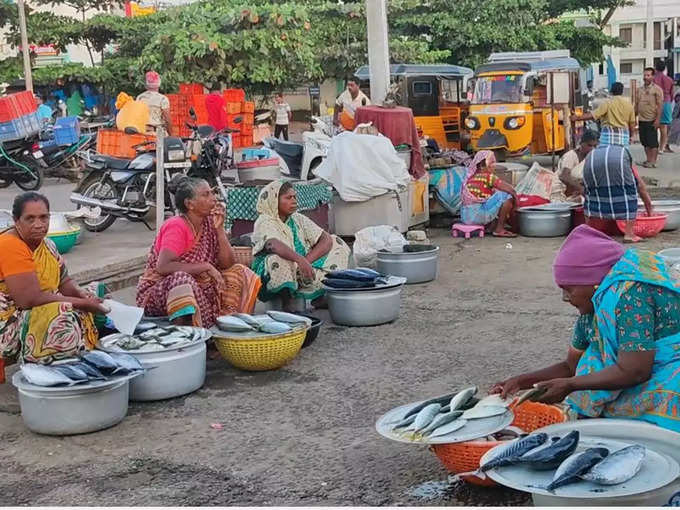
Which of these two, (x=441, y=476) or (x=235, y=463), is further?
(x=235, y=463)

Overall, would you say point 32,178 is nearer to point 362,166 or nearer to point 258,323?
point 362,166

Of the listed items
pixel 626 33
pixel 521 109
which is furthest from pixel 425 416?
pixel 626 33

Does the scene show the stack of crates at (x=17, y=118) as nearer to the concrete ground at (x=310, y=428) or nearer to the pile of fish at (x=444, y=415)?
the concrete ground at (x=310, y=428)

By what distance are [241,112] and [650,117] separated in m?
10.9

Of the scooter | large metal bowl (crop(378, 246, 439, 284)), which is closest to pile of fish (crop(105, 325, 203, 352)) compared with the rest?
large metal bowl (crop(378, 246, 439, 284))

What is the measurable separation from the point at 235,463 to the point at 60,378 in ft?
3.32

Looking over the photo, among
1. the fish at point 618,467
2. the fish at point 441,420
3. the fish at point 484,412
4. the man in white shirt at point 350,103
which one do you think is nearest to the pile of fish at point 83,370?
the fish at point 441,420

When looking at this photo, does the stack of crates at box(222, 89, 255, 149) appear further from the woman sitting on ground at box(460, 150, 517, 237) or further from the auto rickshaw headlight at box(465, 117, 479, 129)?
the woman sitting on ground at box(460, 150, 517, 237)

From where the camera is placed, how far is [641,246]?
9609 millimetres

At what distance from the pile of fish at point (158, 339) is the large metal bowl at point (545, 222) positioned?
618 centimetres

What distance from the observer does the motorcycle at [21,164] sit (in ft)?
44.3

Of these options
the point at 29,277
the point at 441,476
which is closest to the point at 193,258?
the point at 29,277

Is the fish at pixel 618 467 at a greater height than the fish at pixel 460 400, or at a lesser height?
greater

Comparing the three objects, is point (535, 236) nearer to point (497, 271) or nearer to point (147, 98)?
point (497, 271)
